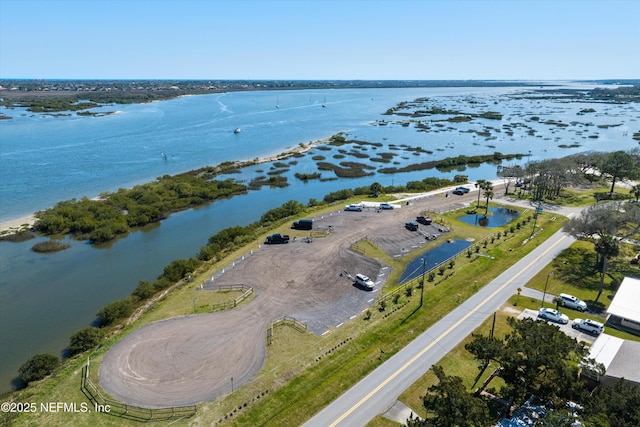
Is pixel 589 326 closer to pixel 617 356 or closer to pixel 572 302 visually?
pixel 572 302

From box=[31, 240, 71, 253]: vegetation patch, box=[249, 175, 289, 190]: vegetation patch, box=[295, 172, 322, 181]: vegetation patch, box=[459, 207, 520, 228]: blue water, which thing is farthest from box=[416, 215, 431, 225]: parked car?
box=[31, 240, 71, 253]: vegetation patch

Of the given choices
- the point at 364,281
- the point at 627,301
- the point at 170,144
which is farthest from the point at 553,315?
the point at 170,144

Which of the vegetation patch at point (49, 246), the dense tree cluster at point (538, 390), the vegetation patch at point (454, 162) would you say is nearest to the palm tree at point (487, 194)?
the vegetation patch at point (454, 162)

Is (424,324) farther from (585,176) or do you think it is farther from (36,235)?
(585,176)

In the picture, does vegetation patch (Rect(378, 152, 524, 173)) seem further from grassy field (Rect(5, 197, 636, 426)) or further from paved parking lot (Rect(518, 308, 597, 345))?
paved parking lot (Rect(518, 308, 597, 345))

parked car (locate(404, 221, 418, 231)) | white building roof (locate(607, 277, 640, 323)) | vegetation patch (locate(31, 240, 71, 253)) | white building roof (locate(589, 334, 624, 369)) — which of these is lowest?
vegetation patch (locate(31, 240, 71, 253))

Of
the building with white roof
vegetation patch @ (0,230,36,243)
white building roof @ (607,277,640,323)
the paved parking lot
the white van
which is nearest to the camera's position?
the paved parking lot

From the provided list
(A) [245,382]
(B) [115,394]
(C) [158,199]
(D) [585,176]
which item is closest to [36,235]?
(C) [158,199]

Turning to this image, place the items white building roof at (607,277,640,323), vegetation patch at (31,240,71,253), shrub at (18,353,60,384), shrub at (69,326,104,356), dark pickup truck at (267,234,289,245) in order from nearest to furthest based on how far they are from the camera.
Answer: shrub at (18,353,60,384) → shrub at (69,326,104,356) → white building roof at (607,277,640,323) → dark pickup truck at (267,234,289,245) → vegetation patch at (31,240,71,253)
